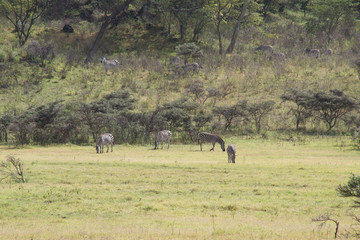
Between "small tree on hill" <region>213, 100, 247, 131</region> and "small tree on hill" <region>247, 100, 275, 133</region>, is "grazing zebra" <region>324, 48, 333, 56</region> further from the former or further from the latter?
"small tree on hill" <region>213, 100, 247, 131</region>

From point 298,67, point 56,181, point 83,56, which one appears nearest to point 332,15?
point 298,67

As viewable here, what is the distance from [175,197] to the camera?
16.0 meters

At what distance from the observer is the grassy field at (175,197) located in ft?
39.1

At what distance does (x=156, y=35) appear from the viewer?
6781 cm

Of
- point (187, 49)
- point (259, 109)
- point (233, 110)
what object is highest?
point (187, 49)

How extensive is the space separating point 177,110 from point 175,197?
20805 mm

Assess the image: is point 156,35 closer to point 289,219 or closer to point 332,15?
point 332,15

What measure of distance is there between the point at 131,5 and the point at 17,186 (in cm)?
5399

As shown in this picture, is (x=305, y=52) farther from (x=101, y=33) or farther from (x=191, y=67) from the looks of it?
(x=101, y=33)

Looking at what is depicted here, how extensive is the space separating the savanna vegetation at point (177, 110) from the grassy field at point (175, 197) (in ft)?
0.28

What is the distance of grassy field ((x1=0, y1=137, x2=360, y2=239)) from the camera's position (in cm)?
1191

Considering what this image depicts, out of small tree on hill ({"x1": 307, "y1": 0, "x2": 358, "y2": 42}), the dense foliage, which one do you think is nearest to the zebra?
the dense foliage

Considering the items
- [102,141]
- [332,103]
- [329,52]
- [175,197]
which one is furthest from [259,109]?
[329,52]

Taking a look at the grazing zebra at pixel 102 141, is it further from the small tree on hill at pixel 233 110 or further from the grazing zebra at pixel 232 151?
the small tree on hill at pixel 233 110
